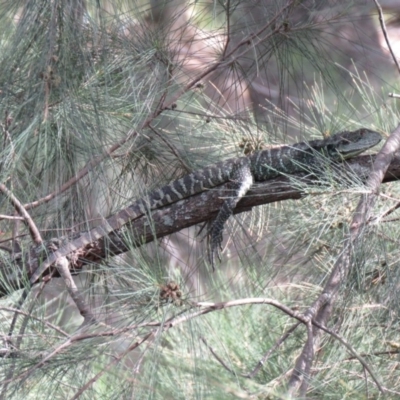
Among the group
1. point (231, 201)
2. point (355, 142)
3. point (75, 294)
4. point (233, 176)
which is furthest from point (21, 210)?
point (355, 142)

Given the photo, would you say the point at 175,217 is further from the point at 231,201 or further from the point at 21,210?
the point at 21,210

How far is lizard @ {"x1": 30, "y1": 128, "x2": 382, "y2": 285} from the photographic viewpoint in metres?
2.70

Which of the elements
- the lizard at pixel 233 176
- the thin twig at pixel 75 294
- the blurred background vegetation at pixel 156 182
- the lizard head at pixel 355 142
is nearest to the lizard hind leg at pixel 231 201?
the lizard at pixel 233 176

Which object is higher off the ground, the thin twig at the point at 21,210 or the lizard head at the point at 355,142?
the thin twig at the point at 21,210

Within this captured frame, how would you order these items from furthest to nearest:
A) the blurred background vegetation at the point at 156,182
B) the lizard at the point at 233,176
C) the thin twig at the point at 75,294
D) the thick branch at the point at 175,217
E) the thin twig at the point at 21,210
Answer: the lizard at the point at 233,176 → the thick branch at the point at 175,217 → the thin twig at the point at 21,210 → the thin twig at the point at 75,294 → the blurred background vegetation at the point at 156,182

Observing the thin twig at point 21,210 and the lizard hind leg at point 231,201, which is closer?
the thin twig at point 21,210

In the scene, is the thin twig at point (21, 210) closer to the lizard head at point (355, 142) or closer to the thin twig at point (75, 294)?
the thin twig at point (75, 294)

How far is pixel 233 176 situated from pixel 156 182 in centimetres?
32

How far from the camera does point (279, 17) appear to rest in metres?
2.56

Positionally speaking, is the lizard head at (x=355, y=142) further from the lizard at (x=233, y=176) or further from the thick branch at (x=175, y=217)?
the thick branch at (x=175, y=217)

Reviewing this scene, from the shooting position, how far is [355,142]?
8.87 ft

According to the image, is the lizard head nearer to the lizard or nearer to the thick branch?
the lizard

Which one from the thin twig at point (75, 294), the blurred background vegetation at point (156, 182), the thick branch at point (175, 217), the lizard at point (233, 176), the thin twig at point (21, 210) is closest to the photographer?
the blurred background vegetation at point (156, 182)

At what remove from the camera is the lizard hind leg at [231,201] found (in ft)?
8.93
